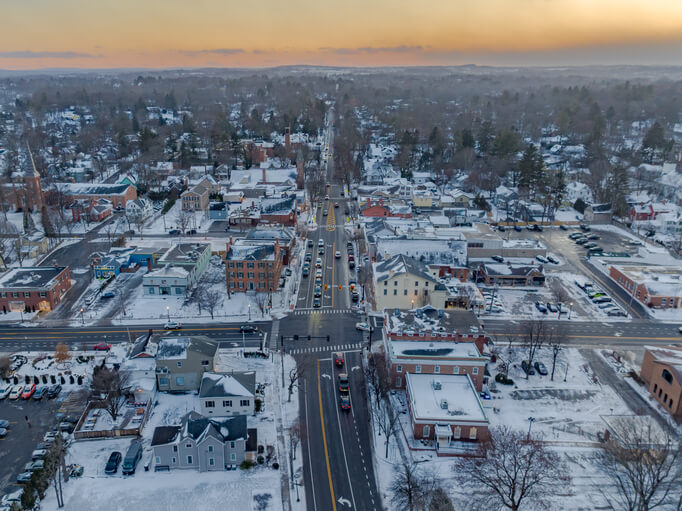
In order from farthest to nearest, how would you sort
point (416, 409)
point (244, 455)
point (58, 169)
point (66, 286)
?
point (58, 169) < point (66, 286) < point (416, 409) < point (244, 455)

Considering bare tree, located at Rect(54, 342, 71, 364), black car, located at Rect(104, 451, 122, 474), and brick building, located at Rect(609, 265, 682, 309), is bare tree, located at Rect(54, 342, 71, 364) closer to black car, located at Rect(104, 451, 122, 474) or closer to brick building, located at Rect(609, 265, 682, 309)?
black car, located at Rect(104, 451, 122, 474)

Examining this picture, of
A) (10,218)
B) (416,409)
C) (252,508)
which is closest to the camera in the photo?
(252,508)

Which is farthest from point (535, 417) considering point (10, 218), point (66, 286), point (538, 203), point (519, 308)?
point (10, 218)

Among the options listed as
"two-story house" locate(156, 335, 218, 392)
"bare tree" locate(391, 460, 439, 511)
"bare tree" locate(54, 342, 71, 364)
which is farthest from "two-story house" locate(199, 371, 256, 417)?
"bare tree" locate(54, 342, 71, 364)

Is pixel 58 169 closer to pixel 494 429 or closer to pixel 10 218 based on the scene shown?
pixel 10 218

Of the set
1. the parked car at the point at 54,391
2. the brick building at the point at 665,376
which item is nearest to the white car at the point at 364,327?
the brick building at the point at 665,376

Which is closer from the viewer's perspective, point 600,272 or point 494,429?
point 494,429

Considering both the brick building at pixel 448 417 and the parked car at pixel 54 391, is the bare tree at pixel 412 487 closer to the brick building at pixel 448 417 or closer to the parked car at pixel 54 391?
the brick building at pixel 448 417
